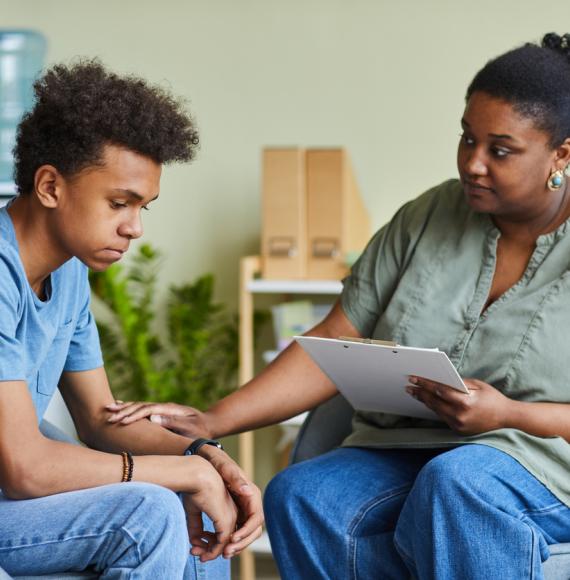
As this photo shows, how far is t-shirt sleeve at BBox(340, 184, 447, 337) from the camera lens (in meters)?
1.87

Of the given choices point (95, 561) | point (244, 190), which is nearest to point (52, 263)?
point (95, 561)

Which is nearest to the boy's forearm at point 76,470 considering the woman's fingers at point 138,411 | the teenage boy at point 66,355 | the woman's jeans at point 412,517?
the teenage boy at point 66,355

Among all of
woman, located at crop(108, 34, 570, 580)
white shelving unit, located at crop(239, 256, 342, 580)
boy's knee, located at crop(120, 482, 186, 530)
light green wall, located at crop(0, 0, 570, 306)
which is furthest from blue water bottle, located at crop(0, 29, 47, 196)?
boy's knee, located at crop(120, 482, 186, 530)

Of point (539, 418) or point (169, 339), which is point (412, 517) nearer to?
point (539, 418)

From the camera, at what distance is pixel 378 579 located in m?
1.66

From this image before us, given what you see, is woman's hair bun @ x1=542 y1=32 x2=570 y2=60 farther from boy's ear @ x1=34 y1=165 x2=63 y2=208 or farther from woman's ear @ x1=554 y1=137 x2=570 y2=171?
boy's ear @ x1=34 y1=165 x2=63 y2=208

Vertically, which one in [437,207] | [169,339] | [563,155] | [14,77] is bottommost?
[169,339]

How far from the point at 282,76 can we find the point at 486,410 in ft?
6.06

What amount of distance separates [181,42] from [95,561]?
2.24 meters

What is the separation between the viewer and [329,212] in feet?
9.04

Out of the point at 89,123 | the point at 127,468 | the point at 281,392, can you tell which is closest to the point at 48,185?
the point at 89,123

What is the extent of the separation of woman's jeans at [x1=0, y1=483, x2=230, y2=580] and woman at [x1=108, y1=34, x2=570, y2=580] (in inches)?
13.2

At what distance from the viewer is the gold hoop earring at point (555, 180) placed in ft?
5.58

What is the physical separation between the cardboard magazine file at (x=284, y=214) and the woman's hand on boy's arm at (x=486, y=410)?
1.20 metres
